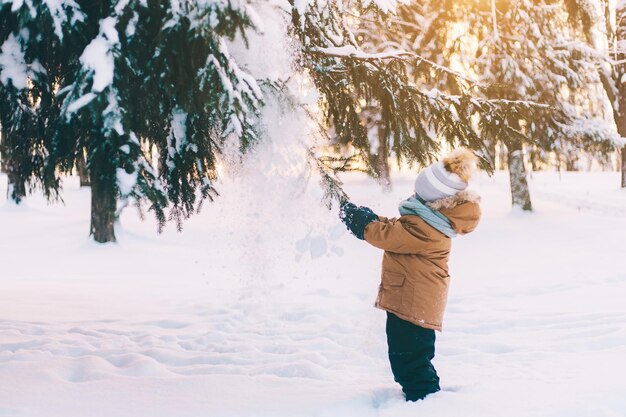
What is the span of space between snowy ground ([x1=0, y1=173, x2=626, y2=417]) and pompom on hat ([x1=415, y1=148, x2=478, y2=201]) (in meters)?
1.01

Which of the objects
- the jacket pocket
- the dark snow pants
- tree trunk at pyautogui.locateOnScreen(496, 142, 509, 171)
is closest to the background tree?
the jacket pocket

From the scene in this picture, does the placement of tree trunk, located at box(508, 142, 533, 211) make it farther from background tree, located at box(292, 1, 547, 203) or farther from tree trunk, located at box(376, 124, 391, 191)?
background tree, located at box(292, 1, 547, 203)

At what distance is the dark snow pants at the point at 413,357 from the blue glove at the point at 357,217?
1.90 feet

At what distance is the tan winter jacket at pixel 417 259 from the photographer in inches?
154

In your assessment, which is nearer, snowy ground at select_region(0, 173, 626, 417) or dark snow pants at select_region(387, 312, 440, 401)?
dark snow pants at select_region(387, 312, 440, 401)

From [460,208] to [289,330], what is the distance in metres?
3.09

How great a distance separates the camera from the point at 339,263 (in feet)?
38.2

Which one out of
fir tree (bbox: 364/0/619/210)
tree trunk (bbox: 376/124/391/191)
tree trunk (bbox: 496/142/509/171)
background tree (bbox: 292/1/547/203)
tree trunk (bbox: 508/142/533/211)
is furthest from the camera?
tree trunk (bbox: 508/142/533/211)

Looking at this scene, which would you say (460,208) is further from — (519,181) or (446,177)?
(519,181)

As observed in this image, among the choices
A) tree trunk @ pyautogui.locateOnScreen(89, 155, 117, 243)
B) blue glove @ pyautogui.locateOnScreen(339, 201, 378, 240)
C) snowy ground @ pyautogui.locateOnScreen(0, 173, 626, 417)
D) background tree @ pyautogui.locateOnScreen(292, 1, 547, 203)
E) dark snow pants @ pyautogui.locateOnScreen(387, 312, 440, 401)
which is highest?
background tree @ pyautogui.locateOnScreen(292, 1, 547, 203)

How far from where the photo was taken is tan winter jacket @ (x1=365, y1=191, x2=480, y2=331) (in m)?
3.90

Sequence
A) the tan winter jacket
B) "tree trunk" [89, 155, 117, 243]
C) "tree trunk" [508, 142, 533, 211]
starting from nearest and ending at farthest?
"tree trunk" [89, 155, 117, 243] < the tan winter jacket < "tree trunk" [508, 142, 533, 211]

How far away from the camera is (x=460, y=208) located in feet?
13.1

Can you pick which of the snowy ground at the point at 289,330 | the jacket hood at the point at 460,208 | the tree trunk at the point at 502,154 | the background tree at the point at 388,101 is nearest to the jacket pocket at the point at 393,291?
the jacket hood at the point at 460,208
